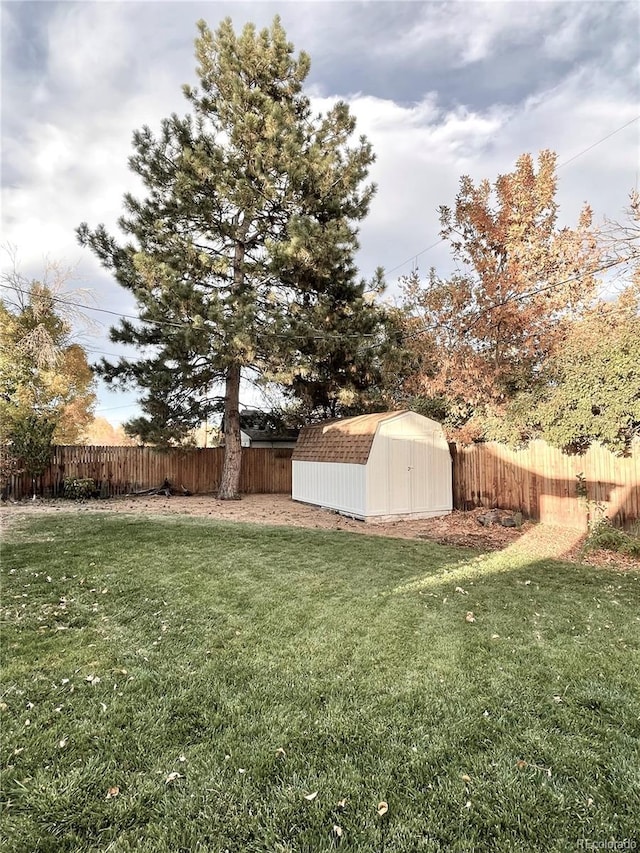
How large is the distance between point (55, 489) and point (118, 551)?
834cm

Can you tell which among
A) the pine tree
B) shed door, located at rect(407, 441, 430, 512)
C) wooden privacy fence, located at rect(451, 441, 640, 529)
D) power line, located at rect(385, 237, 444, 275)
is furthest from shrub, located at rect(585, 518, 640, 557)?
power line, located at rect(385, 237, 444, 275)

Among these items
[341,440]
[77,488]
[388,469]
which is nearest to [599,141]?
[388,469]

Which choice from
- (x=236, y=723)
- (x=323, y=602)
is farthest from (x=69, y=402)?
(x=236, y=723)

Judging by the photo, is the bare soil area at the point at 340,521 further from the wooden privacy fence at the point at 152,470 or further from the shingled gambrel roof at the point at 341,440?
the shingled gambrel roof at the point at 341,440

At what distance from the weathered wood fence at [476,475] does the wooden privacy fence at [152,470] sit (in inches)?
1.0

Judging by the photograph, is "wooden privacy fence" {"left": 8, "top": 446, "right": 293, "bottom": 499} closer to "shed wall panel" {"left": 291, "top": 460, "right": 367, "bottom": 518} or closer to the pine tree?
the pine tree

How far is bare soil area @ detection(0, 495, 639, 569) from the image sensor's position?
7308 mm

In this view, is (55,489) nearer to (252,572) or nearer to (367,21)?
(252,572)

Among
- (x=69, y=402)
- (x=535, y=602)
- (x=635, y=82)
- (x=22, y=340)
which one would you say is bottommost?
(x=535, y=602)

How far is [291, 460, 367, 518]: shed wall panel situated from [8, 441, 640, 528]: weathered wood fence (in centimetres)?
278

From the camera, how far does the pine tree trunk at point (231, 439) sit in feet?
43.3

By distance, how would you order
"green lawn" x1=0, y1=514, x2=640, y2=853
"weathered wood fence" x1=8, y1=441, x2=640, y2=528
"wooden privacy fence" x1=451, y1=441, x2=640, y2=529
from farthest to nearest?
"weathered wood fence" x1=8, y1=441, x2=640, y2=528 < "wooden privacy fence" x1=451, y1=441, x2=640, y2=529 < "green lawn" x1=0, y1=514, x2=640, y2=853

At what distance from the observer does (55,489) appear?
12.7 metres

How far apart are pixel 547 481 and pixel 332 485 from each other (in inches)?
187
